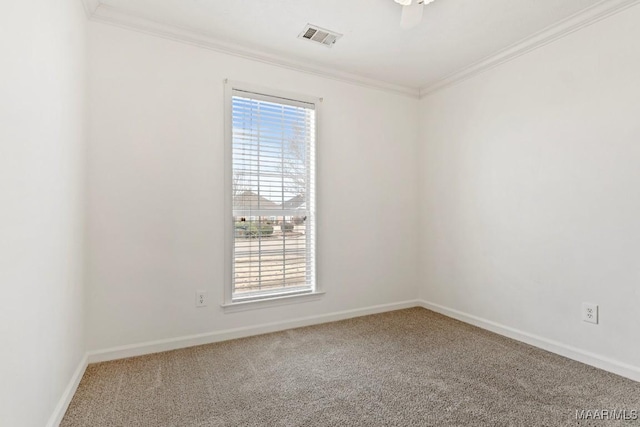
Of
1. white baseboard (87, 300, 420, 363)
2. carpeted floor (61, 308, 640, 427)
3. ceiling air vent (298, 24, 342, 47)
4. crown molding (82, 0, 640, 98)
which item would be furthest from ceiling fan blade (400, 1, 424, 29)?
white baseboard (87, 300, 420, 363)

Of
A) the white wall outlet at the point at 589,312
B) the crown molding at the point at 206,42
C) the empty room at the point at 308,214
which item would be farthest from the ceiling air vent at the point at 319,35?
the white wall outlet at the point at 589,312

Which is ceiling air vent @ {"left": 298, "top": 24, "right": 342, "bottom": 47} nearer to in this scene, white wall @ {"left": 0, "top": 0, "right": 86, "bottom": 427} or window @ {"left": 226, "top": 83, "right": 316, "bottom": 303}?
window @ {"left": 226, "top": 83, "right": 316, "bottom": 303}

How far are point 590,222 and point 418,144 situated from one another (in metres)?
1.92

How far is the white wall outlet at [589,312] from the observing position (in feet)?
7.61

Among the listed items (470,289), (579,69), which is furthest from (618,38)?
(470,289)

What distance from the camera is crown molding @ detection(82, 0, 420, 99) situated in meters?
2.35

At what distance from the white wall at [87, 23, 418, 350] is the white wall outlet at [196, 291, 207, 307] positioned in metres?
0.04

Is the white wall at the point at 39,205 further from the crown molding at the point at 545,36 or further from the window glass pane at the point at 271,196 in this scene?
the crown molding at the point at 545,36

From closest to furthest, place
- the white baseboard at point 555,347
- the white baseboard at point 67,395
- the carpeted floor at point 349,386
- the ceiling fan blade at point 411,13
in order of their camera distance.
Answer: the white baseboard at point 67,395, the carpeted floor at point 349,386, the ceiling fan blade at point 411,13, the white baseboard at point 555,347

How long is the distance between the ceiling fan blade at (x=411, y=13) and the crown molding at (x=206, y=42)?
1245 mm

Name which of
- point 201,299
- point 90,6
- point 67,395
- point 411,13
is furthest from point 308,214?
point 90,6

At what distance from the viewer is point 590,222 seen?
2354 millimetres

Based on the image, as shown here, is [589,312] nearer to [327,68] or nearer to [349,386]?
[349,386]

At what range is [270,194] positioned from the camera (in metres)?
3.02
